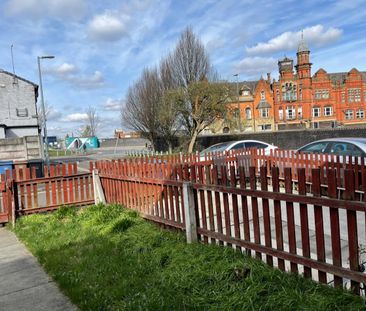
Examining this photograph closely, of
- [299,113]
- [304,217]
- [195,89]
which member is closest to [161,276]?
[304,217]

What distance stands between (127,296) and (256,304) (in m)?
1.42

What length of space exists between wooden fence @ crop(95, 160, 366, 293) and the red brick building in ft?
221

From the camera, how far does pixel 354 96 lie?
7312 cm

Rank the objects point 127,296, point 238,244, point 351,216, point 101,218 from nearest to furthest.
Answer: point 351,216 → point 127,296 → point 238,244 → point 101,218

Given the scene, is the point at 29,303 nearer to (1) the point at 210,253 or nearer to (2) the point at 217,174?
(1) the point at 210,253

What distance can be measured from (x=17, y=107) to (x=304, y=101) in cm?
5949

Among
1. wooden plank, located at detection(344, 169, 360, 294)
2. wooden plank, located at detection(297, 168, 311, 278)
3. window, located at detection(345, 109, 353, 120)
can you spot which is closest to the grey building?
wooden plank, located at detection(297, 168, 311, 278)

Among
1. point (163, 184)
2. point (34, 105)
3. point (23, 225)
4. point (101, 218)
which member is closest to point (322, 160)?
point (163, 184)

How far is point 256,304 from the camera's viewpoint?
3377mm

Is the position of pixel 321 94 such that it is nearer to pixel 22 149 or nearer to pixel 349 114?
pixel 349 114

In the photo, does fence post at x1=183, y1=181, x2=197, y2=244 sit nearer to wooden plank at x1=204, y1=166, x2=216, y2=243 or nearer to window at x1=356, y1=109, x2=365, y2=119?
wooden plank at x1=204, y1=166, x2=216, y2=243

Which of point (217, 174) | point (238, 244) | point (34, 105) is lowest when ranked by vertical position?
point (238, 244)

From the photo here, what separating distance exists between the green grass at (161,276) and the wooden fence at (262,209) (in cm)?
21

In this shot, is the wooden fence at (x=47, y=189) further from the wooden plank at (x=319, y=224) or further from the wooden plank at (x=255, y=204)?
the wooden plank at (x=319, y=224)
